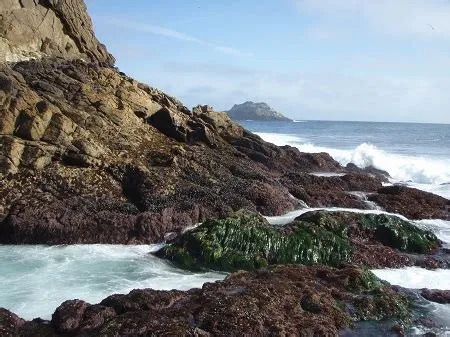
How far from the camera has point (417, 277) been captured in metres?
15.6

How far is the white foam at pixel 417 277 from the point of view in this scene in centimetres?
1485

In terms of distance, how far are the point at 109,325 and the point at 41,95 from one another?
54.7 ft

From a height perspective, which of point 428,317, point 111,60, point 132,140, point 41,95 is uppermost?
point 111,60

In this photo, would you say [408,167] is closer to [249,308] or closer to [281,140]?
[281,140]

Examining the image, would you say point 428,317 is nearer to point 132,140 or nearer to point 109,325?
point 109,325

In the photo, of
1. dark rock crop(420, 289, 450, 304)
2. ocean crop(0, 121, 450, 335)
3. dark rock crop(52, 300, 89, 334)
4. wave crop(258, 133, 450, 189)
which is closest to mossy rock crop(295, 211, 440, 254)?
ocean crop(0, 121, 450, 335)

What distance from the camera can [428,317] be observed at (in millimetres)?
12102

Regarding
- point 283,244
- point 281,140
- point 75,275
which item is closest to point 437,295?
point 283,244

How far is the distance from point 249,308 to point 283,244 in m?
6.09

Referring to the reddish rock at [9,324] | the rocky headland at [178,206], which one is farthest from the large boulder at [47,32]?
the reddish rock at [9,324]

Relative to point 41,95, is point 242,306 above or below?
below

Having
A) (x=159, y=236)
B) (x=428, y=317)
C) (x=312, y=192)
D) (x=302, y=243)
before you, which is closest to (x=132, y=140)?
(x=159, y=236)

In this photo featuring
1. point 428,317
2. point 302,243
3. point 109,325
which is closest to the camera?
point 109,325

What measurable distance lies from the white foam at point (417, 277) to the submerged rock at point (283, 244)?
610mm
